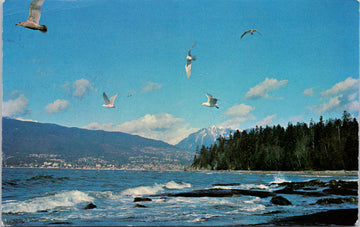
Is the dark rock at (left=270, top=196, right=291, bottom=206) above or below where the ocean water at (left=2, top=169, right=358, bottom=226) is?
above

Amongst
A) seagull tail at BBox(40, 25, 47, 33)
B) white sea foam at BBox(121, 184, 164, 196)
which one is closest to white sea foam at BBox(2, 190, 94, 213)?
white sea foam at BBox(121, 184, 164, 196)

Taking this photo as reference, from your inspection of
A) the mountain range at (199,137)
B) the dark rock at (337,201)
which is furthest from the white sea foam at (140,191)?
the dark rock at (337,201)

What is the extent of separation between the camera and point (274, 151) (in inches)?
989

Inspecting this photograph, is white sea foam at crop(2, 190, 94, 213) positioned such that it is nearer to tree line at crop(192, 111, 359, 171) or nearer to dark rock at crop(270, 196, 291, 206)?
dark rock at crop(270, 196, 291, 206)

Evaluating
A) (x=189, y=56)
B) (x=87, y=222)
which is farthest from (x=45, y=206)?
(x=189, y=56)

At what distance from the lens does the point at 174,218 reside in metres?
4.76

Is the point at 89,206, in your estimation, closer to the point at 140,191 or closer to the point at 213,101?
the point at 140,191

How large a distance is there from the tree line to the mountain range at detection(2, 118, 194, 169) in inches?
352

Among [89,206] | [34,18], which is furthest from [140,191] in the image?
[34,18]

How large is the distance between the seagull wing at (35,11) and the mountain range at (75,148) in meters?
1.81

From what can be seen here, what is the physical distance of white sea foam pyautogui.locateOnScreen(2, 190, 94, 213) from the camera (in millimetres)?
5119

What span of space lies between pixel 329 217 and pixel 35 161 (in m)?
5.82

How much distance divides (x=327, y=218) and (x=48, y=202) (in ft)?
16.1

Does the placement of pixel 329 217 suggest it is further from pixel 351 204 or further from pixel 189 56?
pixel 189 56
